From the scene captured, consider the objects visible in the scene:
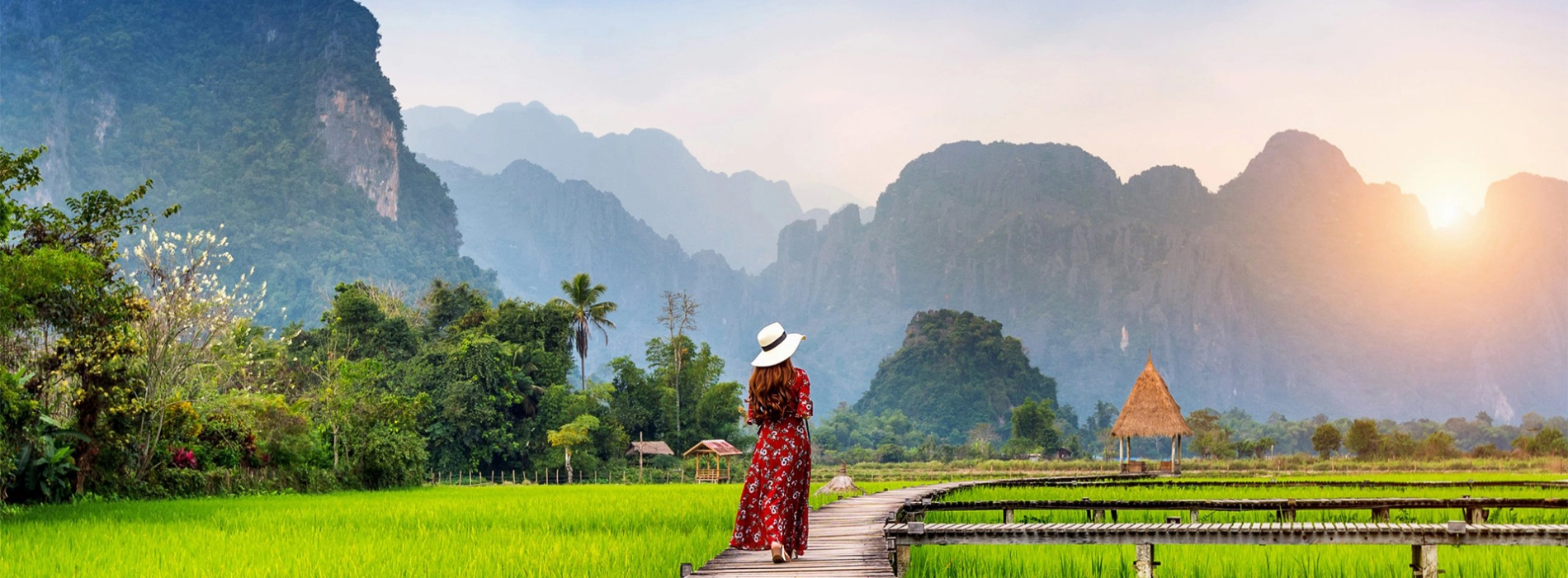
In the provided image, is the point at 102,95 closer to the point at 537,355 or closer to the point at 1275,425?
the point at 537,355

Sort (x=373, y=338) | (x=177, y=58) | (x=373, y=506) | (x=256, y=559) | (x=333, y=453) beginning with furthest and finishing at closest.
Result: (x=177, y=58) < (x=373, y=338) < (x=333, y=453) < (x=373, y=506) < (x=256, y=559)

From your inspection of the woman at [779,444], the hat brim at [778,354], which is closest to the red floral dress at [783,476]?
the woman at [779,444]

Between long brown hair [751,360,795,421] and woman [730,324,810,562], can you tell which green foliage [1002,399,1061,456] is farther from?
long brown hair [751,360,795,421]

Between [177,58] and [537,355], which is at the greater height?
[177,58]

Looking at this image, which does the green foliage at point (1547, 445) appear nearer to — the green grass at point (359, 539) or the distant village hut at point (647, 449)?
the distant village hut at point (647, 449)

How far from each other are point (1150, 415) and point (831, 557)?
3202cm

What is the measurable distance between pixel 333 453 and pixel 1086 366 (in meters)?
175

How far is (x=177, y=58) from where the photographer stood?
165 m

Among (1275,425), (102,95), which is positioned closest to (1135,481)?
(1275,425)

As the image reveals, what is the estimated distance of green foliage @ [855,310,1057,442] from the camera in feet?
399

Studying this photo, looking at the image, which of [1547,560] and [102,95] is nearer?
[1547,560]

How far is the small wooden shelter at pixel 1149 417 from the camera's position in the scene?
36531mm

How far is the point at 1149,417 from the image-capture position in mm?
37188

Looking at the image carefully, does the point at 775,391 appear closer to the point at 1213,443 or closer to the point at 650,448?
the point at 650,448
